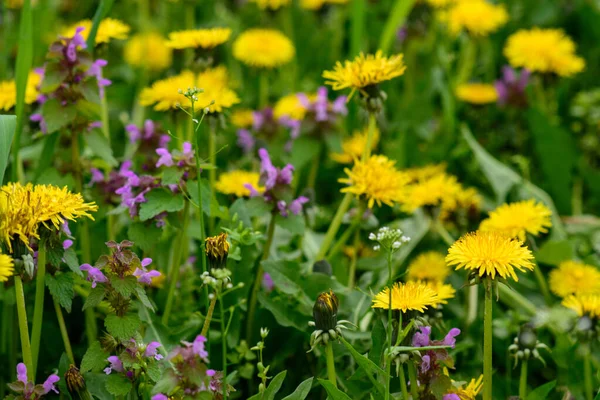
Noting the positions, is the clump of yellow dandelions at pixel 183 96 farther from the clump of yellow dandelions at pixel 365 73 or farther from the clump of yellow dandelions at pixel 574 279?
the clump of yellow dandelions at pixel 574 279

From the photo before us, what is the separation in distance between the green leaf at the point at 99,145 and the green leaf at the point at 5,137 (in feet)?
0.71

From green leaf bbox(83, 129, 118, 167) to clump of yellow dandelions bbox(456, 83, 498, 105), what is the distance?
4.63ft

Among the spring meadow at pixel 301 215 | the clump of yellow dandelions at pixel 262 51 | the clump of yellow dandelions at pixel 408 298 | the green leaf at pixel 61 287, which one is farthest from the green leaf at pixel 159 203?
the clump of yellow dandelions at pixel 262 51

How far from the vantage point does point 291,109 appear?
2277mm

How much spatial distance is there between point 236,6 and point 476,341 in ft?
6.25

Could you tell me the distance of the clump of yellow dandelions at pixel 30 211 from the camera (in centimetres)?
121

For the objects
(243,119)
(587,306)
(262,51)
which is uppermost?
(262,51)

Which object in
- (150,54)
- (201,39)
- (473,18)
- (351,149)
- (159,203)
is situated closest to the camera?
(159,203)

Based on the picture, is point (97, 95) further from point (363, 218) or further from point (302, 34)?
point (302, 34)

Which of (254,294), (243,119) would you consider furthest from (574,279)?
(243,119)

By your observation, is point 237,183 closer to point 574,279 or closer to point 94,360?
point 94,360

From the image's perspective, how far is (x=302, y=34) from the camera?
10.4 ft

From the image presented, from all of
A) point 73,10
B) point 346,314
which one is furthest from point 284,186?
point 73,10

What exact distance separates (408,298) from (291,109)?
1.13 metres
